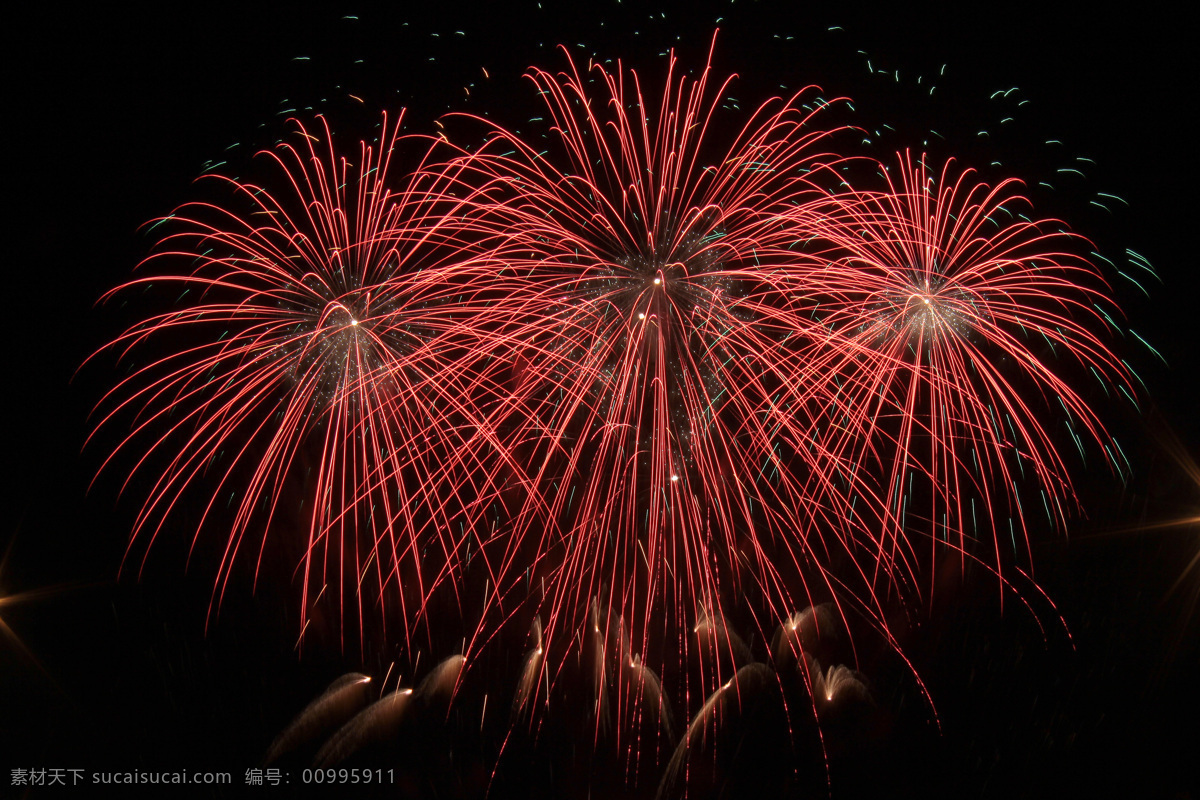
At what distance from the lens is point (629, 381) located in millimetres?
5496

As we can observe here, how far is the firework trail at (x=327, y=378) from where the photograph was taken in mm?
5578

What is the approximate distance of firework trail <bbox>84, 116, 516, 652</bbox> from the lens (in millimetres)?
5578

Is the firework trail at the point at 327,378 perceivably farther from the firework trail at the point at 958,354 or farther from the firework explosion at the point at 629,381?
the firework trail at the point at 958,354

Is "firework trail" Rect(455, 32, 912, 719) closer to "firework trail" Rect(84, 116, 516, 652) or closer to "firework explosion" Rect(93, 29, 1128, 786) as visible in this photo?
"firework explosion" Rect(93, 29, 1128, 786)

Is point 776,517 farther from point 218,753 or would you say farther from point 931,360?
point 218,753

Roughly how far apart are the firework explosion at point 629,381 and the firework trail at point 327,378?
0.04m

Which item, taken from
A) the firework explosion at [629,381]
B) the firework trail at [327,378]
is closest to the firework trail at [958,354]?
the firework explosion at [629,381]

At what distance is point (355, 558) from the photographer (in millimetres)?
6809

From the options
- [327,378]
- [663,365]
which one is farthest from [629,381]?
[327,378]

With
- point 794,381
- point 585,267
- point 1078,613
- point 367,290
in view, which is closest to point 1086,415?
point 1078,613

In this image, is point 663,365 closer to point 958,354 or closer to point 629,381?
point 629,381

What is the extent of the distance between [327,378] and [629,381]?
10.7 ft

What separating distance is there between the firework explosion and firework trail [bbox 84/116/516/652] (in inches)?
1.6

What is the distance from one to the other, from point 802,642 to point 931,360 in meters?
3.64
